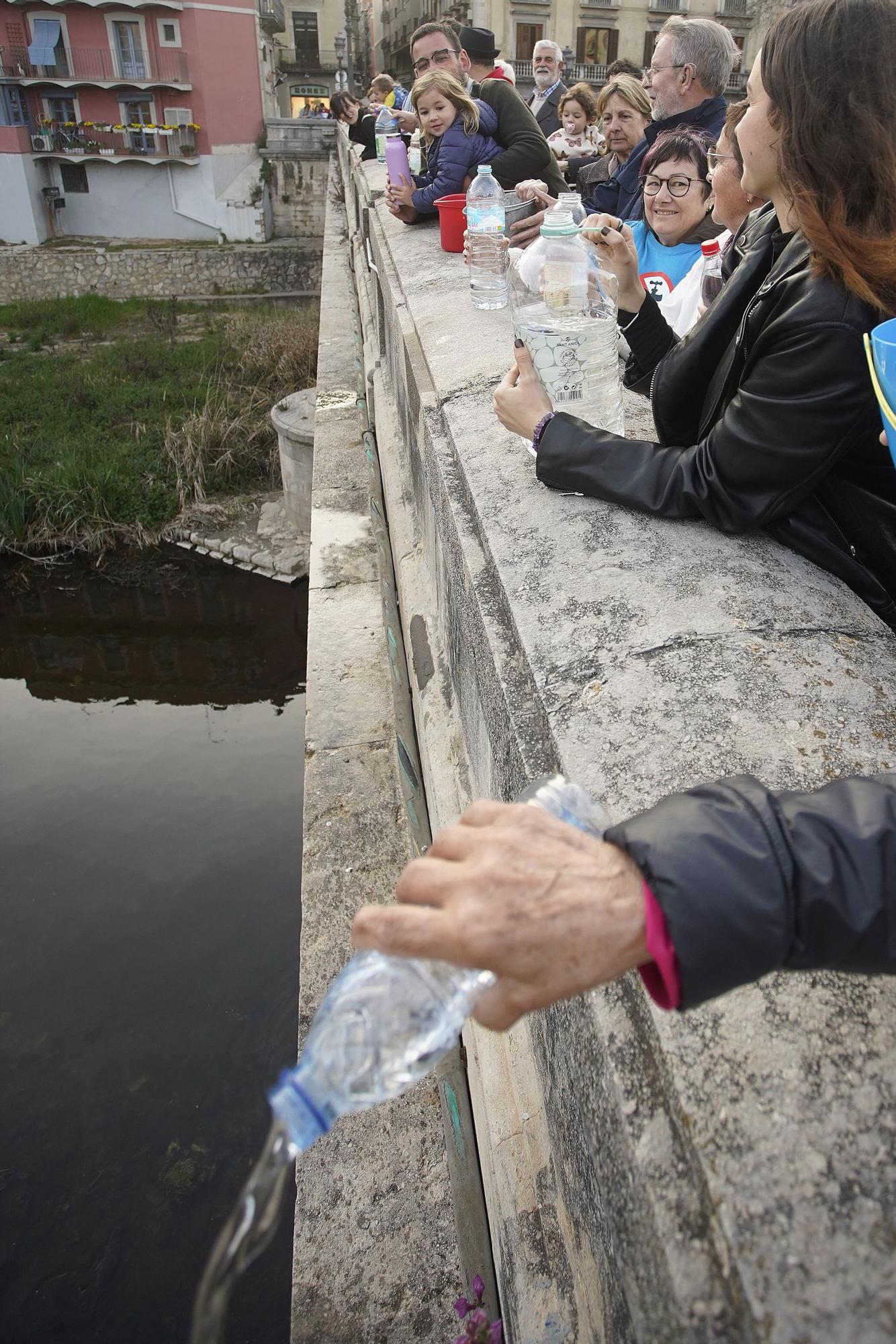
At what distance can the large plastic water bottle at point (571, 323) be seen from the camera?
75.5 inches

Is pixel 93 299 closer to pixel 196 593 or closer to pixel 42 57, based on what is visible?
pixel 42 57

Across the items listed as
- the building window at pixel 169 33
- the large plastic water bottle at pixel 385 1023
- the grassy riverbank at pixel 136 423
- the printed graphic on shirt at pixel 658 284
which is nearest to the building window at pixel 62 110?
the building window at pixel 169 33

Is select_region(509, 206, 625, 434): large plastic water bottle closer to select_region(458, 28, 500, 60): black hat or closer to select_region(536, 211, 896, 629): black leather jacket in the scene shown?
select_region(536, 211, 896, 629): black leather jacket

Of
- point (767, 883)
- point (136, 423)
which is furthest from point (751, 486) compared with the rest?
point (136, 423)

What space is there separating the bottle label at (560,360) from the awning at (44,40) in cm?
3518

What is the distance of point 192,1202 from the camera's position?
511 centimetres

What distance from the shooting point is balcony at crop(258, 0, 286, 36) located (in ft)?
103

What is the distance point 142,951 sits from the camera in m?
7.12

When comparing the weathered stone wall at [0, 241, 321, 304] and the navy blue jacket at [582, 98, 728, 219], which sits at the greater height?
the navy blue jacket at [582, 98, 728, 219]

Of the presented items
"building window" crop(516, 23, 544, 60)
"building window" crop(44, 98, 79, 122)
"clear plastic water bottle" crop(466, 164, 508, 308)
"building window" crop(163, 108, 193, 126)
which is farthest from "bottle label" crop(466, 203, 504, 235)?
"building window" crop(516, 23, 544, 60)

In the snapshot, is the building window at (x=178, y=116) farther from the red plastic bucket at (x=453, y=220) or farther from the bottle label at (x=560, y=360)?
the bottle label at (x=560, y=360)

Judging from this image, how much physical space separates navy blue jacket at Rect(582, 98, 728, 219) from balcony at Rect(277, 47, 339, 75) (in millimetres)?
47104

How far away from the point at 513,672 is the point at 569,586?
22 cm

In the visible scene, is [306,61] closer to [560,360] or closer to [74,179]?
[74,179]
